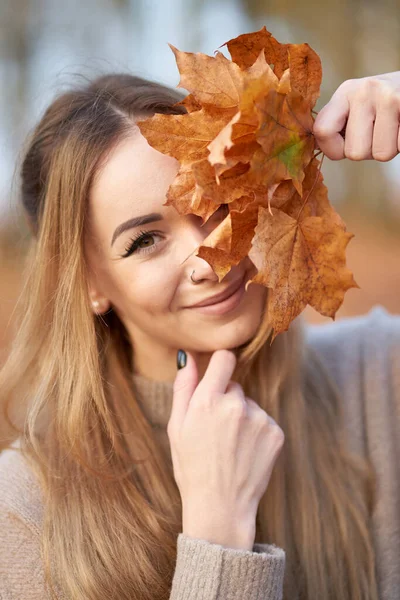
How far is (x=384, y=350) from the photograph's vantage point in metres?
2.14

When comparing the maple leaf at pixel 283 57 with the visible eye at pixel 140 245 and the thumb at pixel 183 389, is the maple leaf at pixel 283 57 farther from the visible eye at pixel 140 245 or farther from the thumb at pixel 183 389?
the thumb at pixel 183 389

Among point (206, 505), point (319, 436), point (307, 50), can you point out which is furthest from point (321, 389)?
point (307, 50)

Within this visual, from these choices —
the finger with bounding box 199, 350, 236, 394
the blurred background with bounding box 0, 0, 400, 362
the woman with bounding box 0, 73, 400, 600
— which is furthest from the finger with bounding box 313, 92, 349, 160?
the blurred background with bounding box 0, 0, 400, 362

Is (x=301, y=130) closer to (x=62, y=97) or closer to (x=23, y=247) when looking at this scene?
(x=62, y=97)

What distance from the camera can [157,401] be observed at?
193 centimetres

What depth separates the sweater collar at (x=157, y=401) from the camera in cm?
193

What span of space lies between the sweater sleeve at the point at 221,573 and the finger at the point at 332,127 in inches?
34.4

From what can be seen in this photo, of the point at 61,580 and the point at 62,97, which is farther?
the point at 62,97

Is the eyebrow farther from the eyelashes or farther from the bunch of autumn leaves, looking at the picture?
the bunch of autumn leaves

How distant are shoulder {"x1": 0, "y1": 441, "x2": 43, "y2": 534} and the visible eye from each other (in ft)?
2.15

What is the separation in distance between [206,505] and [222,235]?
63 centimetres

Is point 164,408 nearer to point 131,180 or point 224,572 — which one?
point 224,572

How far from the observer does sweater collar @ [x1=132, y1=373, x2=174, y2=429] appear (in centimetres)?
193

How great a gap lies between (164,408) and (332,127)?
3.30 ft
